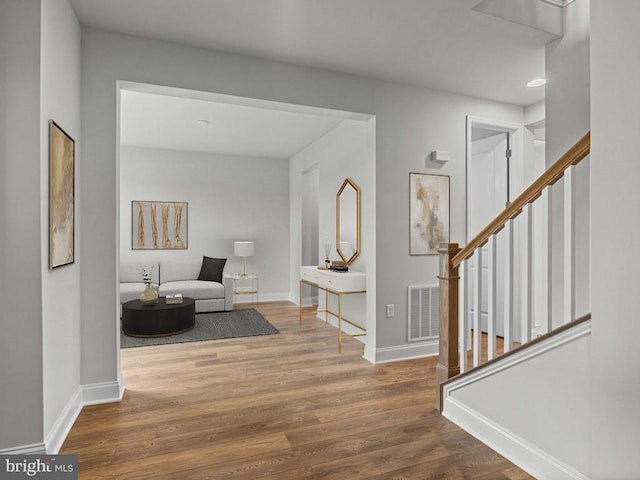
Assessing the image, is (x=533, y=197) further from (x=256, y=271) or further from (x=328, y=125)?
(x=256, y=271)

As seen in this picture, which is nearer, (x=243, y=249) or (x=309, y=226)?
(x=243, y=249)

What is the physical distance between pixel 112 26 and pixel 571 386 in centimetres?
348

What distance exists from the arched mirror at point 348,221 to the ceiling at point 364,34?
1.45 meters

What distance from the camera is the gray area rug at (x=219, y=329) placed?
438 cm

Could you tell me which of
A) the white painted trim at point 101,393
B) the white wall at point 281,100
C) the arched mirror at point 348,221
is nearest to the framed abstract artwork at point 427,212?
the white wall at point 281,100

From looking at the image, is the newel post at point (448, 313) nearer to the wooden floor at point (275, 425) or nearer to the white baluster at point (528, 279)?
the wooden floor at point (275, 425)

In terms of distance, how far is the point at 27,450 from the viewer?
195cm

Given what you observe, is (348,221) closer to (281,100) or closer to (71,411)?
(281,100)

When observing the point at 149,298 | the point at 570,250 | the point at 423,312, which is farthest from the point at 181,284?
the point at 570,250

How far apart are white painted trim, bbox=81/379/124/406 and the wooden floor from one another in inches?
2.7

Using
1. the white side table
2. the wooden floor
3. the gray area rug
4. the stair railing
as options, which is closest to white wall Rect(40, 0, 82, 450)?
the wooden floor

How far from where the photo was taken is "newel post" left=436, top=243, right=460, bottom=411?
2633 mm

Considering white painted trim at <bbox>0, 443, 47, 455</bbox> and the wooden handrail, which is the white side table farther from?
the wooden handrail

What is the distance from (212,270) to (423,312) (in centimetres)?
368
